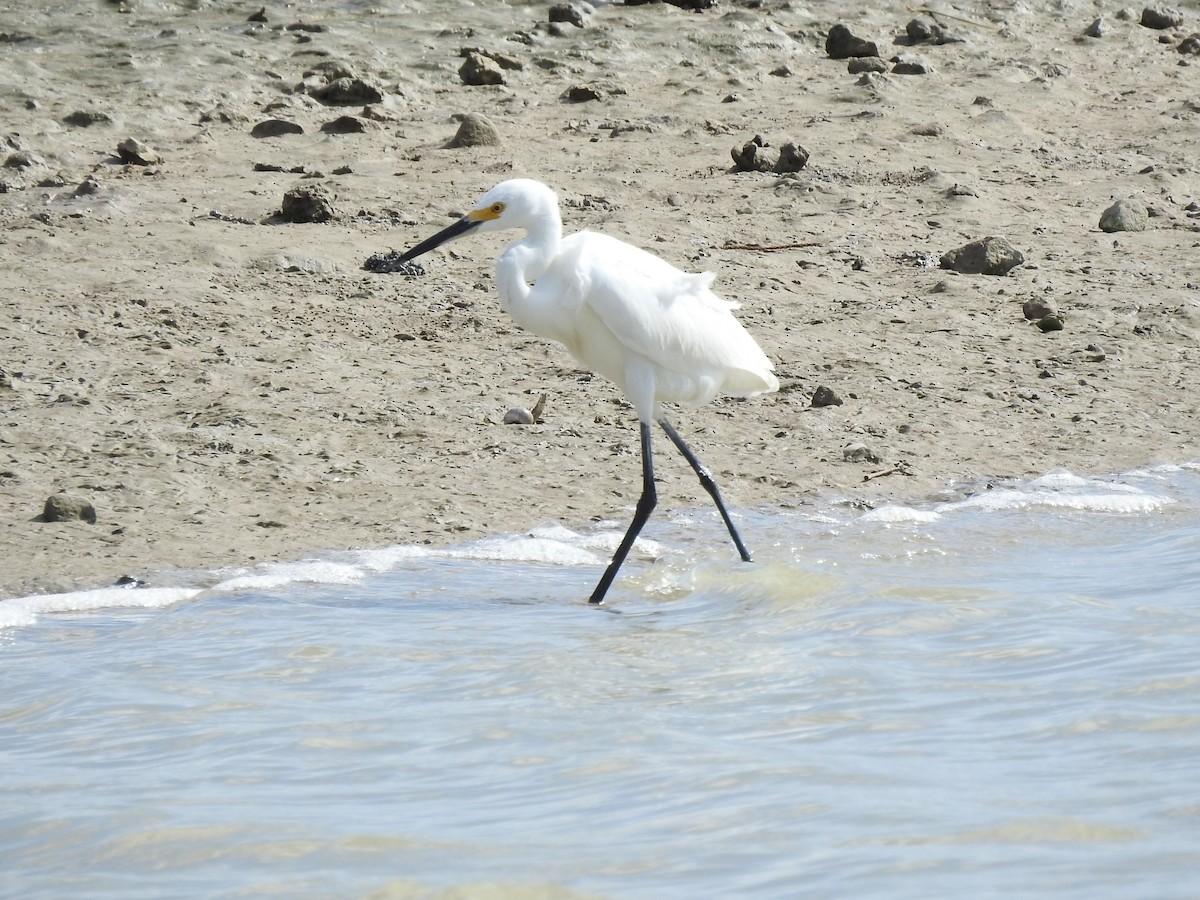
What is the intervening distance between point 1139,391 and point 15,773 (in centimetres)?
548

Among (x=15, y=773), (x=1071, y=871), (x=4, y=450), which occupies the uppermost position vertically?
(x=1071, y=871)

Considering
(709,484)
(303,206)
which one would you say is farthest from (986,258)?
(303,206)

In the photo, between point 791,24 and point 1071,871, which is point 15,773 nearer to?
point 1071,871

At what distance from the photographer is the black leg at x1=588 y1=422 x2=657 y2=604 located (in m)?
5.50

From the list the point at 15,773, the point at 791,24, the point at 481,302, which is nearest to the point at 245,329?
the point at 481,302

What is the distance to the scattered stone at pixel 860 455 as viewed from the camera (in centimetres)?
691

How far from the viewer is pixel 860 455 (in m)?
6.92

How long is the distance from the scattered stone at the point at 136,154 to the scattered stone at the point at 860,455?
14.4 feet

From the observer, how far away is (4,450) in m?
6.28

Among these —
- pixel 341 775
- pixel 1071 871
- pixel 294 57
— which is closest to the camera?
pixel 1071 871

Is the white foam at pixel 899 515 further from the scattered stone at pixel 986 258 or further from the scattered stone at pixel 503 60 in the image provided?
the scattered stone at pixel 503 60

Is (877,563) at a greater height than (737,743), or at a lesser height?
lesser

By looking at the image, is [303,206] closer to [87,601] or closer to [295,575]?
[295,575]

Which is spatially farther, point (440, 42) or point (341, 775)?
point (440, 42)
